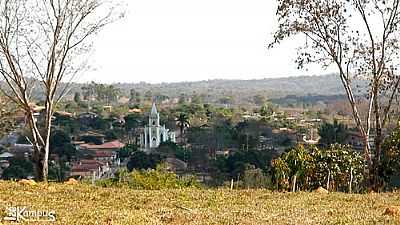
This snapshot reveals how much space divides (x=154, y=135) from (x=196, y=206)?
139 ft

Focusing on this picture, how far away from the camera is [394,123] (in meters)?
21.1

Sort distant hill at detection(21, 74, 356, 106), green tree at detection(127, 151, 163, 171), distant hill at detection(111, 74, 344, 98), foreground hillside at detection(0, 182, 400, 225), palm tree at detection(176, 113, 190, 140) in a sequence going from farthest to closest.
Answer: distant hill at detection(111, 74, 344, 98) < distant hill at detection(21, 74, 356, 106) < palm tree at detection(176, 113, 190, 140) < green tree at detection(127, 151, 163, 171) < foreground hillside at detection(0, 182, 400, 225)

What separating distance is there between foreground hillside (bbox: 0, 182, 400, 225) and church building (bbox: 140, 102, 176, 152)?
35428 mm

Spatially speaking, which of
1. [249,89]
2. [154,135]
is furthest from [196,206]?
[249,89]

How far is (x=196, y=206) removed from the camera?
449 inches

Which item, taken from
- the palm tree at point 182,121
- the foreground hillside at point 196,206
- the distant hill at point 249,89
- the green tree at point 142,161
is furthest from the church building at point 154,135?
the foreground hillside at point 196,206

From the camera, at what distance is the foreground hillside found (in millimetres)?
9269

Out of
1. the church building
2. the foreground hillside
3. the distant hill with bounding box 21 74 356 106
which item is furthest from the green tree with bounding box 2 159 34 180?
the distant hill with bounding box 21 74 356 106

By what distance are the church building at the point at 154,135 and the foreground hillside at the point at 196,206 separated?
35428 millimetres

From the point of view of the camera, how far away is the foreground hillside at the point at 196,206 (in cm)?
927

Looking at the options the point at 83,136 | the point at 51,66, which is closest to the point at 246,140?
the point at 83,136

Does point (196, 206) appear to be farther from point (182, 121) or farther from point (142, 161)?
point (182, 121)

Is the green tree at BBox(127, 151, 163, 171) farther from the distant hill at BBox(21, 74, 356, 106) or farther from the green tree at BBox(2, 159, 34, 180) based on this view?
the distant hill at BBox(21, 74, 356, 106)

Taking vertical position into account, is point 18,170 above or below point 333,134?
below
